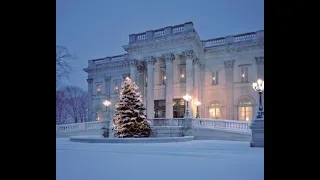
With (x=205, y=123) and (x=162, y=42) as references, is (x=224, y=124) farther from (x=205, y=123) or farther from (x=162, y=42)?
(x=162, y=42)

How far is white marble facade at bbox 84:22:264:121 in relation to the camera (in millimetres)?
28922

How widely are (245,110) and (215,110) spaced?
3171 millimetres

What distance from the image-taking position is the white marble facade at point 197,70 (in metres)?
28.9

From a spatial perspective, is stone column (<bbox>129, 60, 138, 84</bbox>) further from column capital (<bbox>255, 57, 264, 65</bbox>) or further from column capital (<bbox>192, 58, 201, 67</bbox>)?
column capital (<bbox>255, 57, 264, 65</bbox>)

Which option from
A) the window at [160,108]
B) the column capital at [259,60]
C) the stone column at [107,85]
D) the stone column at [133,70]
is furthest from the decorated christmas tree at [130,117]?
the stone column at [107,85]

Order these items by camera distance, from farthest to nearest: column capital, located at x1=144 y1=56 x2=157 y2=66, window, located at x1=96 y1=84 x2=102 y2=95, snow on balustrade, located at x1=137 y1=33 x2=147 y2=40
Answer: window, located at x1=96 y1=84 x2=102 y2=95 < snow on balustrade, located at x1=137 y1=33 x2=147 y2=40 < column capital, located at x1=144 y1=56 x2=157 y2=66

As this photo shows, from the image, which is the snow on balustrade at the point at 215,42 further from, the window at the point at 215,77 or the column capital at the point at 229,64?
the window at the point at 215,77

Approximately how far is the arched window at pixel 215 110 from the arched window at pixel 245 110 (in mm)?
2216

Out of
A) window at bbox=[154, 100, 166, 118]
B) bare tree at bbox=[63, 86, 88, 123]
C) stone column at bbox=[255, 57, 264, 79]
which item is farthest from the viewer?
bare tree at bbox=[63, 86, 88, 123]

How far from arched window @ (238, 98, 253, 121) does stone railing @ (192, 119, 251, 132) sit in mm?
7693

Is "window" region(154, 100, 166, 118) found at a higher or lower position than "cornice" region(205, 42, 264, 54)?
lower
